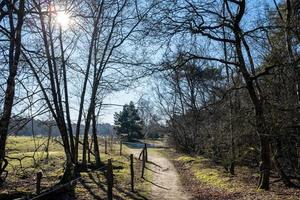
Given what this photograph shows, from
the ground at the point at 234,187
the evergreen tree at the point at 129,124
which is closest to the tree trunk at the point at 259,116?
the ground at the point at 234,187

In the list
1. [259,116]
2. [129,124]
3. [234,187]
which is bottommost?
[234,187]

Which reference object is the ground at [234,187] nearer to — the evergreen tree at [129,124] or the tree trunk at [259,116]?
the tree trunk at [259,116]

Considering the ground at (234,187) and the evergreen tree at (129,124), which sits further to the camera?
the evergreen tree at (129,124)

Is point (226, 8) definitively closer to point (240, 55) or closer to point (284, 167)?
point (240, 55)

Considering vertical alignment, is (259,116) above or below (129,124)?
below

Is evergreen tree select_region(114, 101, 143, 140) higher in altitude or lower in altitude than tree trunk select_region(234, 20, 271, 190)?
higher

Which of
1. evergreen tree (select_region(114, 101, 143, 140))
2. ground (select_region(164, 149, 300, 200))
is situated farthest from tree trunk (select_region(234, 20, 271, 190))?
evergreen tree (select_region(114, 101, 143, 140))

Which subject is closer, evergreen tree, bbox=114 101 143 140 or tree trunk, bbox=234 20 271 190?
tree trunk, bbox=234 20 271 190

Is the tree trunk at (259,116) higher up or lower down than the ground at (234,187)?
higher up

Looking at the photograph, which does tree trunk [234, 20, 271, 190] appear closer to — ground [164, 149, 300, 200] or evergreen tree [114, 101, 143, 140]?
ground [164, 149, 300, 200]

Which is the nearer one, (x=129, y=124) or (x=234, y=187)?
(x=234, y=187)

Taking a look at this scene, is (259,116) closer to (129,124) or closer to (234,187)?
(234,187)

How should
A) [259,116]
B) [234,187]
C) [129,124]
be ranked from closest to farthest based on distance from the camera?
[259,116] → [234,187] → [129,124]

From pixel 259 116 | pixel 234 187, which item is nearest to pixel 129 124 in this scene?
pixel 234 187
